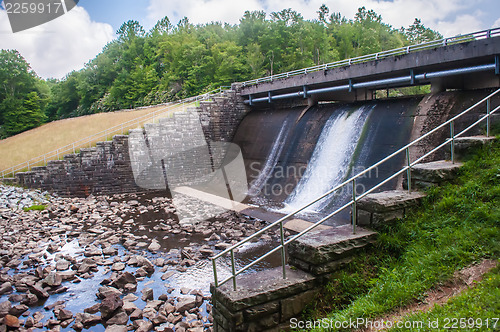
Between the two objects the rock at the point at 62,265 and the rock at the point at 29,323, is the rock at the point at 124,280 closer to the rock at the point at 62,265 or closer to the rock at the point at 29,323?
the rock at the point at 29,323

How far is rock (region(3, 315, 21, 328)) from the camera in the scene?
248 inches

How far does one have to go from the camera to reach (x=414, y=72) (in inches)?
502

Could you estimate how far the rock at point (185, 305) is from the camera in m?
6.59

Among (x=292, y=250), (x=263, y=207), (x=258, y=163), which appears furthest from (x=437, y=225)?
(x=258, y=163)

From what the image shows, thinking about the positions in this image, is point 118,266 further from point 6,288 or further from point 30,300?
point 6,288

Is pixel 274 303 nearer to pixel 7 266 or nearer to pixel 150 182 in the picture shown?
pixel 7 266

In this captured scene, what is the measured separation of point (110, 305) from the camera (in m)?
6.61

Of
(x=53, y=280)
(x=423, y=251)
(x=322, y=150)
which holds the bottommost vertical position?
(x=53, y=280)

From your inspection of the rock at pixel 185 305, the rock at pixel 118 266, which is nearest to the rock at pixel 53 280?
the rock at pixel 118 266

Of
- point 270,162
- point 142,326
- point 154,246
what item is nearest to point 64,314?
point 142,326

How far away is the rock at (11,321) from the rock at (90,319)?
1.14 metres

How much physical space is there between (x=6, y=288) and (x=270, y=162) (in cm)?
1179

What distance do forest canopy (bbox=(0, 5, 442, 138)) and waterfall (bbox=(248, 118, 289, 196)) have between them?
72.0 ft

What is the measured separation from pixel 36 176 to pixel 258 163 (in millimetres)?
11097
